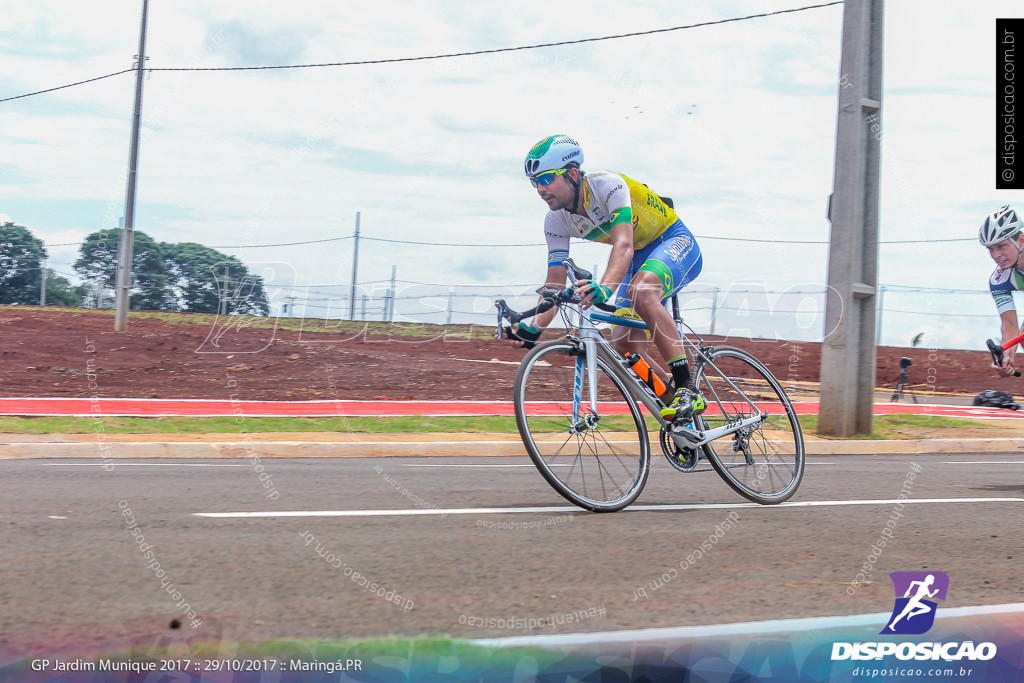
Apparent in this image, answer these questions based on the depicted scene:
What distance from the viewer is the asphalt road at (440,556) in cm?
303

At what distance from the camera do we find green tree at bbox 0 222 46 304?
3631 cm

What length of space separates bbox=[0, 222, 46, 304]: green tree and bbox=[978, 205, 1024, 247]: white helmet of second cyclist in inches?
1392

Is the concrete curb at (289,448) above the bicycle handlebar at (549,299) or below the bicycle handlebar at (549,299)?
below

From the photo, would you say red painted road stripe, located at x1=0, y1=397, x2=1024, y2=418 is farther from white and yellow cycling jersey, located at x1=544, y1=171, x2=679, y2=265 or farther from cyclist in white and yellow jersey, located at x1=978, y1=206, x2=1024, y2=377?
white and yellow cycling jersey, located at x1=544, y1=171, x2=679, y2=265

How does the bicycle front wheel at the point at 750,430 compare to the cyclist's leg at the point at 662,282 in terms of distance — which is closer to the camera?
the cyclist's leg at the point at 662,282

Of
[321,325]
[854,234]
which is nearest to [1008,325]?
[854,234]

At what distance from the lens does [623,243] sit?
5324 millimetres

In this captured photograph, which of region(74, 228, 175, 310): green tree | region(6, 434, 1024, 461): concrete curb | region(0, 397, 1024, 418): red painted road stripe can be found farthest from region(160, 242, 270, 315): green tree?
region(6, 434, 1024, 461): concrete curb

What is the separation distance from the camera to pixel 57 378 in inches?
622

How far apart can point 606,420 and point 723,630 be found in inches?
92.2

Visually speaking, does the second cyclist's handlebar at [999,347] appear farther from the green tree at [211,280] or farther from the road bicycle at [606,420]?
the green tree at [211,280]

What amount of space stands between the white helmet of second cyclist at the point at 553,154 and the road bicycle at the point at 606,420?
20.6 inches

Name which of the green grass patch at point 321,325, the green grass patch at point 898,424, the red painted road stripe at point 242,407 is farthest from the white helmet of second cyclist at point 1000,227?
the green grass patch at point 321,325

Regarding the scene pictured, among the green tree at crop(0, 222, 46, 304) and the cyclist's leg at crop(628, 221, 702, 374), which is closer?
the cyclist's leg at crop(628, 221, 702, 374)
